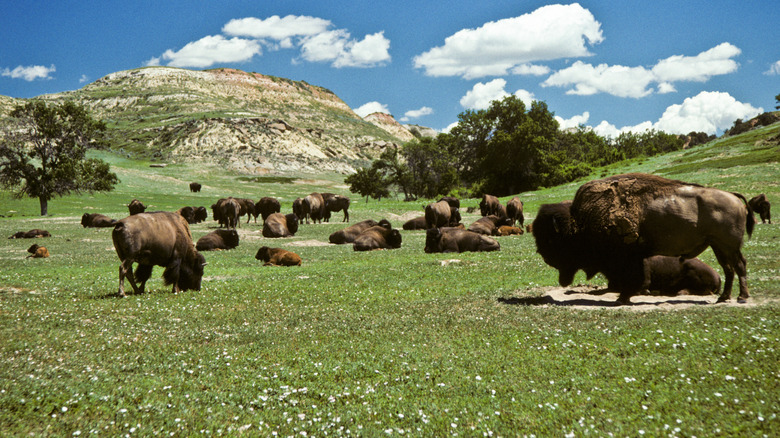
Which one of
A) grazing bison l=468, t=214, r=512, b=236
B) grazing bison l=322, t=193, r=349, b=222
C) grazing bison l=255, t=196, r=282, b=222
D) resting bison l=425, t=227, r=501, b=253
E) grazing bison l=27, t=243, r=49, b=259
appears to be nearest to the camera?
grazing bison l=27, t=243, r=49, b=259

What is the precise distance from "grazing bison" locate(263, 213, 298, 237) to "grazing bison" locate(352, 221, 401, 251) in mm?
8183

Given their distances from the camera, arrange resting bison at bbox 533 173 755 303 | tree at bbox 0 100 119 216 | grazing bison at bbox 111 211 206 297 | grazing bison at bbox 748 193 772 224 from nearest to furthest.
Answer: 1. resting bison at bbox 533 173 755 303
2. grazing bison at bbox 111 211 206 297
3. grazing bison at bbox 748 193 772 224
4. tree at bbox 0 100 119 216

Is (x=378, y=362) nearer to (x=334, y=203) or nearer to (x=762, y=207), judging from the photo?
(x=762, y=207)

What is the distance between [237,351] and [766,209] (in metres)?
35.5

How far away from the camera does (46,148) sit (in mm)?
51938

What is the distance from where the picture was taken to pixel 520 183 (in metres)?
88.6

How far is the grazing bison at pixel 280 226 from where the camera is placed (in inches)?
1275

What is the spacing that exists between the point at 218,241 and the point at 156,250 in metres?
14.4

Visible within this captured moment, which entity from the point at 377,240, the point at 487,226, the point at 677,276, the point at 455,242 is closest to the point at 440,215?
the point at 487,226

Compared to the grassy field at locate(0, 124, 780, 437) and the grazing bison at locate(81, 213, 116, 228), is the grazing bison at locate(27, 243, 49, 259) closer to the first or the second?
the grassy field at locate(0, 124, 780, 437)

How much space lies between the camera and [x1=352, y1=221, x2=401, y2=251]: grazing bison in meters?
25.2

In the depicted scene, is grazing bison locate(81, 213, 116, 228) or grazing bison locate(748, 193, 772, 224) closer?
grazing bison locate(748, 193, 772, 224)

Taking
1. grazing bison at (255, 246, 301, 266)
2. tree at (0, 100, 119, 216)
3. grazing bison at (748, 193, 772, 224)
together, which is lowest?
grazing bison at (255, 246, 301, 266)

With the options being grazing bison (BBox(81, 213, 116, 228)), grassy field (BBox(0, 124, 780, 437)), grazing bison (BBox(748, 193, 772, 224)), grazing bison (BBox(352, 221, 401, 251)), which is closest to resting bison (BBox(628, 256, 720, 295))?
grassy field (BBox(0, 124, 780, 437))
